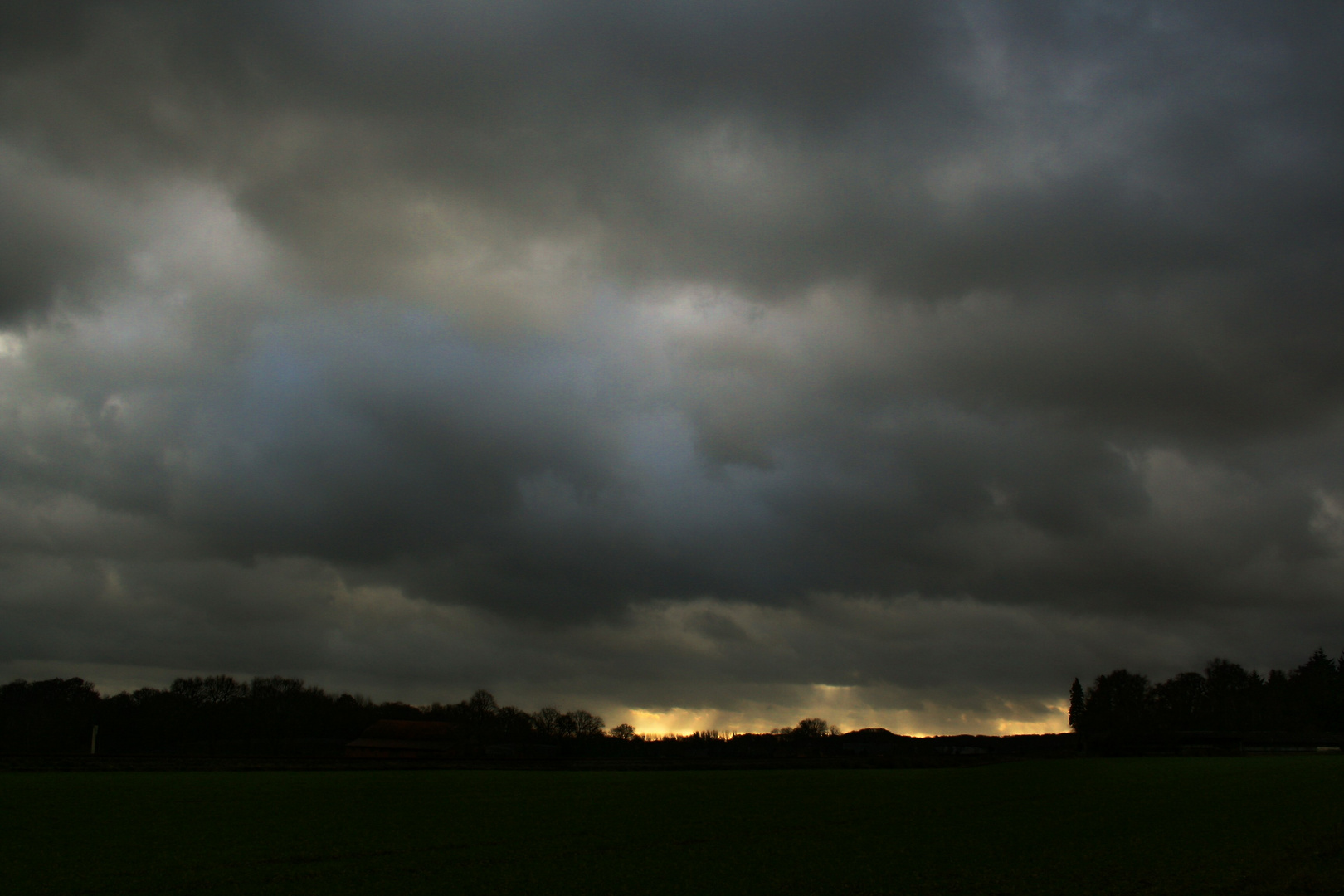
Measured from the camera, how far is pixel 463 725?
18500cm

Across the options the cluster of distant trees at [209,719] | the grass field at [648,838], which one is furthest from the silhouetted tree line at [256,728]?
the grass field at [648,838]

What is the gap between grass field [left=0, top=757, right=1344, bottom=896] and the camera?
94.9 ft

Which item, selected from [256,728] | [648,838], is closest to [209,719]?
[256,728]

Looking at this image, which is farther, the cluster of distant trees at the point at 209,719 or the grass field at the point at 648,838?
the cluster of distant trees at the point at 209,719

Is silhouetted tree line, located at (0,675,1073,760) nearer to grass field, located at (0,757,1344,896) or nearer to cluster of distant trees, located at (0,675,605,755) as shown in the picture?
cluster of distant trees, located at (0,675,605,755)

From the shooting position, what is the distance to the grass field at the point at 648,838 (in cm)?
2892

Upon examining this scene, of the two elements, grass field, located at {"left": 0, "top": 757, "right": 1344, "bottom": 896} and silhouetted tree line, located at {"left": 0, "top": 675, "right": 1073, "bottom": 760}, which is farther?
silhouetted tree line, located at {"left": 0, "top": 675, "right": 1073, "bottom": 760}

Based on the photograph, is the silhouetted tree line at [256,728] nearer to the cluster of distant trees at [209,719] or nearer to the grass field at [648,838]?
the cluster of distant trees at [209,719]

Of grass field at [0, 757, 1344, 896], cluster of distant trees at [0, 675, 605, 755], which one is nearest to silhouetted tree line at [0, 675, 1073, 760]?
cluster of distant trees at [0, 675, 605, 755]

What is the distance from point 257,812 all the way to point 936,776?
2989 inches

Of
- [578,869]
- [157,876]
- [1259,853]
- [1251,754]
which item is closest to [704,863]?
[578,869]

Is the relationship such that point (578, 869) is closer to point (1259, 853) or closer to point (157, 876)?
point (157, 876)

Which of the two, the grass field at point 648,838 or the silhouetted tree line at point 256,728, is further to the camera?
the silhouetted tree line at point 256,728

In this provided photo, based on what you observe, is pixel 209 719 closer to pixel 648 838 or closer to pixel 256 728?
pixel 256 728
